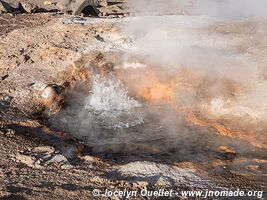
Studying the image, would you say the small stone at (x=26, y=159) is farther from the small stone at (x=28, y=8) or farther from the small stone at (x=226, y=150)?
the small stone at (x=28, y=8)

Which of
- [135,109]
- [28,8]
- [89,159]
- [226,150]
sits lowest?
[226,150]

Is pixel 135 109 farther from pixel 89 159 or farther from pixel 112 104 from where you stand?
pixel 89 159

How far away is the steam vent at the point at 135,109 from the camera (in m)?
4.68

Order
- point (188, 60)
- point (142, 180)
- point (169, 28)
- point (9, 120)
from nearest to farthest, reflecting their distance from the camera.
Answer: point (142, 180) < point (9, 120) < point (188, 60) < point (169, 28)

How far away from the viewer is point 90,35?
855 cm

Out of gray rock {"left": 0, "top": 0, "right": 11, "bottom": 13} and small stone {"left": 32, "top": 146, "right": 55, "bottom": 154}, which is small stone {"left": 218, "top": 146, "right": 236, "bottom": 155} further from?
gray rock {"left": 0, "top": 0, "right": 11, "bottom": 13}

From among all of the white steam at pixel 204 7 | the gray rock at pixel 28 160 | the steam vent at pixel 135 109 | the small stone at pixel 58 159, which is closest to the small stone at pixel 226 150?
the steam vent at pixel 135 109

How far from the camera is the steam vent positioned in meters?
4.68

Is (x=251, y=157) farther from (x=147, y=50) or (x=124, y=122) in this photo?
(x=147, y=50)

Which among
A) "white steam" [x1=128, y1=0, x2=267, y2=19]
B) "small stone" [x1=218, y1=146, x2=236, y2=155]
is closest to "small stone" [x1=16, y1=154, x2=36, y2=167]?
"small stone" [x1=218, y1=146, x2=236, y2=155]

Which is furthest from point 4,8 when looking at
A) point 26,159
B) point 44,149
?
point 26,159

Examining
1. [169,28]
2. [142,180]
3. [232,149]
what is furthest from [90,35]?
[142,180]

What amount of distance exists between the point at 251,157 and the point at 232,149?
1.18 feet

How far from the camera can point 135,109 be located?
24.5 feet
